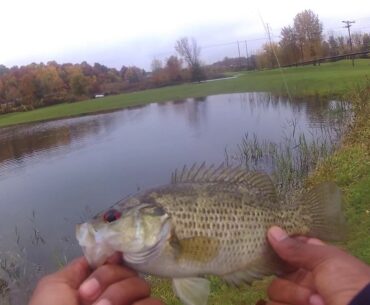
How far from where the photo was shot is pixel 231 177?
9.34 ft

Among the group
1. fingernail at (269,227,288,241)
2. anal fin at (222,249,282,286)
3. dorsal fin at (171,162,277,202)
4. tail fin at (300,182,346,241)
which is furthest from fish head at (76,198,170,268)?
tail fin at (300,182,346,241)

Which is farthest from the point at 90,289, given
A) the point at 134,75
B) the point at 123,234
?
the point at 134,75

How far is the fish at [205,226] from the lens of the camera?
2377 millimetres

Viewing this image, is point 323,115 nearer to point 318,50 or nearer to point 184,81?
point 318,50

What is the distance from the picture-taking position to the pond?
43.0ft

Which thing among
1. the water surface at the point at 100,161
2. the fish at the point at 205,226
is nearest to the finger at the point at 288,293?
the fish at the point at 205,226

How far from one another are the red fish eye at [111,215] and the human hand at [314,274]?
0.88 meters

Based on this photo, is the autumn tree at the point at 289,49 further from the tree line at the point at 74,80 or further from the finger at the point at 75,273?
the finger at the point at 75,273

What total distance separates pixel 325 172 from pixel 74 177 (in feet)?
35.4

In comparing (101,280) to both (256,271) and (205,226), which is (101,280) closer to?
(205,226)

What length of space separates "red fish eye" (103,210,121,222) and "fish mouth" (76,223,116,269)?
9 centimetres

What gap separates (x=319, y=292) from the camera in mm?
2520

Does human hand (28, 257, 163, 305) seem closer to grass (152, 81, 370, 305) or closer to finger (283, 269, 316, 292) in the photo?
finger (283, 269, 316, 292)

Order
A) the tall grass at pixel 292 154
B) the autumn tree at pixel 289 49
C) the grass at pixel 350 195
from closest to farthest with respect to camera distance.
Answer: the grass at pixel 350 195 → the tall grass at pixel 292 154 → the autumn tree at pixel 289 49
